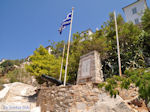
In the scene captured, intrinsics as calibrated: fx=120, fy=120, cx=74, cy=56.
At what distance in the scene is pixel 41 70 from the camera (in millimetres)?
12102

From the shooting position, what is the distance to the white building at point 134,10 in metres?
25.9

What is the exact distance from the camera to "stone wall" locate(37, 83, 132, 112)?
5.27 metres

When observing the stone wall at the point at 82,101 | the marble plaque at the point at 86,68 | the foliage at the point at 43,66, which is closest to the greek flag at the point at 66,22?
the marble plaque at the point at 86,68

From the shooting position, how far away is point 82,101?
20.2 feet

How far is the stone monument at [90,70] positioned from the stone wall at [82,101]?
1.46 m

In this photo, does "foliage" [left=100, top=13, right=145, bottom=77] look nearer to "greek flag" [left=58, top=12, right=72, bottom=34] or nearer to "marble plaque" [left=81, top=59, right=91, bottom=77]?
"marble plaque" [left=81, top=59, right=91, bottom=77]

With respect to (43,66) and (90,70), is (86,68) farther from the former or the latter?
(43,66)

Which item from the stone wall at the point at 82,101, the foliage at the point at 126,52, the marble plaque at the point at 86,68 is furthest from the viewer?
the foliage at the point at 126,52

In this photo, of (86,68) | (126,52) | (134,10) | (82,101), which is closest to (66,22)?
(86,68)

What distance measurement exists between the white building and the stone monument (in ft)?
71.7

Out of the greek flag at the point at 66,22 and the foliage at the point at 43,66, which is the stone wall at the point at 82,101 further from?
the greek flag at the point at 66,22

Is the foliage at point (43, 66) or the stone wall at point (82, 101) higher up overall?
the foliage at point (43, 66)

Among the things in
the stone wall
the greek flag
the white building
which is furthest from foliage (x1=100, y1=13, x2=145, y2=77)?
the white building

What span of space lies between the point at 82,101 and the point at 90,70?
2.63 m
